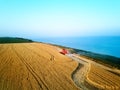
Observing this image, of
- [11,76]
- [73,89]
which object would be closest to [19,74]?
[11,76]

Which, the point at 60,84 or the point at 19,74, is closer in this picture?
the point at 60,84

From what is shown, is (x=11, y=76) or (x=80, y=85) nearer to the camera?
(x=80, y=85)

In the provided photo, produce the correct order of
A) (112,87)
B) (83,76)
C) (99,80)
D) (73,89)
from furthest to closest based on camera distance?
(83,76), (99,80), (112,87), (73,89)

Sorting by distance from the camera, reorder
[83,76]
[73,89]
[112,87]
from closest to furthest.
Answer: [73,89]
[112,87]
[83,76]

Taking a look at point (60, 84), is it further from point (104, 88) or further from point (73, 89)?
point (104, 88)

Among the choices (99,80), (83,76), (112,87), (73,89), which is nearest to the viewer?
(73,89)

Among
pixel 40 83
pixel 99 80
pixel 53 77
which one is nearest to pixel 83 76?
pixel 99 80

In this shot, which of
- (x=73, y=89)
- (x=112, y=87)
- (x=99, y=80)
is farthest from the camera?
(x=99, y=80)

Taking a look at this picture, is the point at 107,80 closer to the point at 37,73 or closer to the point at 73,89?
the point at 73,89

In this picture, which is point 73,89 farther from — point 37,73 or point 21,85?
point 37,73
